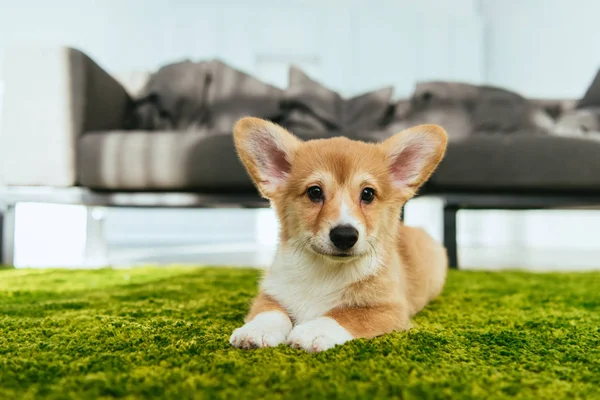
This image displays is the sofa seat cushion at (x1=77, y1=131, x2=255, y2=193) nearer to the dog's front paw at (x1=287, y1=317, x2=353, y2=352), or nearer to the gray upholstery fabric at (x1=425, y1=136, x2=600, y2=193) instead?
the gray upholstery fabric at (x1=425, y1=136, x2=600, y2=193)

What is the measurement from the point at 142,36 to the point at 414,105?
5014 millimetres

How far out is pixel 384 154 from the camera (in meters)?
1.21

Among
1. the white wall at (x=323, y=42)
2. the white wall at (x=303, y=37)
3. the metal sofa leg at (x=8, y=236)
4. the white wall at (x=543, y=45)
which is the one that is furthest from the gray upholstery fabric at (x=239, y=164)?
the white wall at (x=303, y=37)

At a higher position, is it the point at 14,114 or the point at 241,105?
the point at 241,105

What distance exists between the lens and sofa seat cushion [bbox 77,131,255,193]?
2275mm

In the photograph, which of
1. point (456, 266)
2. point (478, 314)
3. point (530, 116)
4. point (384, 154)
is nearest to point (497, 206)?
point (456, 266)

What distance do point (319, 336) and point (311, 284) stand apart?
0.23 metres

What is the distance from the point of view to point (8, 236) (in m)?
2.44

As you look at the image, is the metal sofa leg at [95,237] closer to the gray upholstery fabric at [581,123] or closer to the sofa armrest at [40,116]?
the sofa armrest at [40,116]

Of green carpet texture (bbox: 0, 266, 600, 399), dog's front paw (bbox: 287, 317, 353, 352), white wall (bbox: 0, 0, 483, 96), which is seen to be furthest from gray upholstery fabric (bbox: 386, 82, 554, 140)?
white wall (bbox: 0, 0, 483, 96)

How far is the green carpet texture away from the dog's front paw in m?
0.03

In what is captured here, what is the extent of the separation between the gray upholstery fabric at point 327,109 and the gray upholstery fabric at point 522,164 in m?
0.70

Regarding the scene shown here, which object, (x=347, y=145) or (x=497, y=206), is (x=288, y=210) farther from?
(x=497, y=206)

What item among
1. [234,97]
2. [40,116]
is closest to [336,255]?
[40,116]
